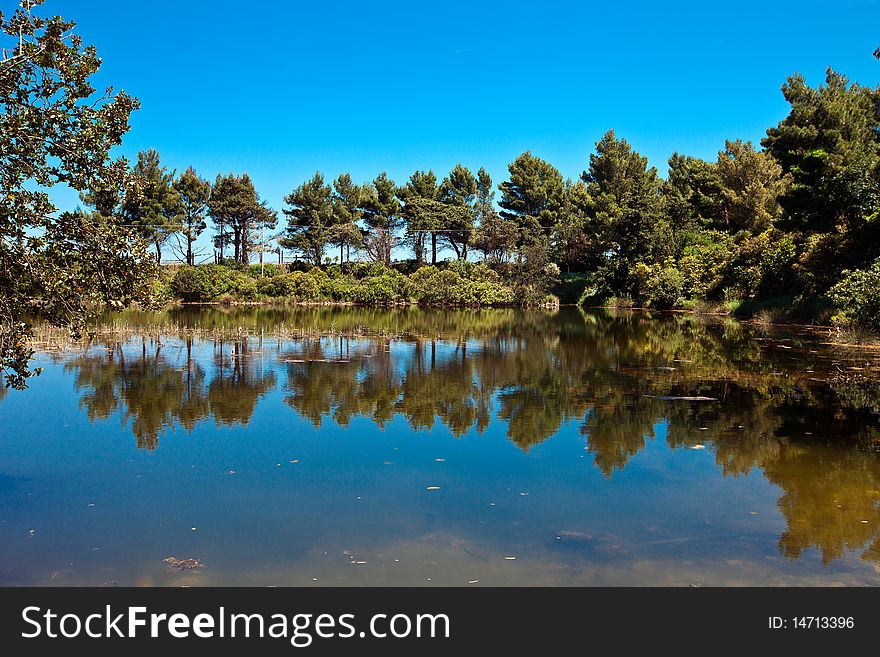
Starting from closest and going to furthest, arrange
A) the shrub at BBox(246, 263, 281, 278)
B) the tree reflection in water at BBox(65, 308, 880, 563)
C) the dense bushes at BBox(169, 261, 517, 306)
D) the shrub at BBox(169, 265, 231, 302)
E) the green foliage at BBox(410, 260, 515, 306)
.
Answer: the tree reflection in water at BBox(65, 308, 880, 563) → the shrub at BBox(169, 265, 231, 302) → the dense bushes at BBox(169, 261, 517, 306) → the green foliage at BBox(410, 260, 515, 306) → the shrub at BBox(246, 263, 281, 278)

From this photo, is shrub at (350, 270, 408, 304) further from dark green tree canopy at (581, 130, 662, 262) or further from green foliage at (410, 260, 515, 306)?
dark green tree canopy at (581, 130, 662, 262)

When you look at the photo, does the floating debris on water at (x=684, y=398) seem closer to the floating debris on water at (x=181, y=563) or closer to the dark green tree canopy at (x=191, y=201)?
the floating debris on water at (x=181, y=563)

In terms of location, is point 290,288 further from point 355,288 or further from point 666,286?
Answer: point 666,286

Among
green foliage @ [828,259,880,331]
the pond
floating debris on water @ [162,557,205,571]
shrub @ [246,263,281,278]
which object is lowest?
floating debris on water @ [162,557,205,571]

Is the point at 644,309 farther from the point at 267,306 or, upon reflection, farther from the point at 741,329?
the point at 267,306

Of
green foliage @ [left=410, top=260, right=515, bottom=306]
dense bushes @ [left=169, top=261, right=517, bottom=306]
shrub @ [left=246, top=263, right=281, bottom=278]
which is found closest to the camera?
→ dense bushes @ [left=169, top=261, right=517, bottom=306]

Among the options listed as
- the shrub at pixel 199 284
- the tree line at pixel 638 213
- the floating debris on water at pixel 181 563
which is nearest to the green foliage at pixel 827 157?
the tree line at pixel 638 213

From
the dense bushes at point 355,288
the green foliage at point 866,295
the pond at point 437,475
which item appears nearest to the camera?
the pond at point 437,475

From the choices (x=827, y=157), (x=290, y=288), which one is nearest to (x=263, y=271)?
(x=290, y=288)

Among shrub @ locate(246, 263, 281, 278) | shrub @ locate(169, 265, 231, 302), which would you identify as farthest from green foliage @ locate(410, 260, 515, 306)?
shrub @ locate(169, 265, 231, 302)

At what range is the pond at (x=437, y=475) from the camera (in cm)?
627

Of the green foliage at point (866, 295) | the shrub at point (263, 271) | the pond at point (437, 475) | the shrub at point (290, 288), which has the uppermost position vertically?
the shrub at point (263, 271)

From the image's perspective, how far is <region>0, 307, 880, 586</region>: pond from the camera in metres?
6.27

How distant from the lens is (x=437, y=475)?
9.16 m
